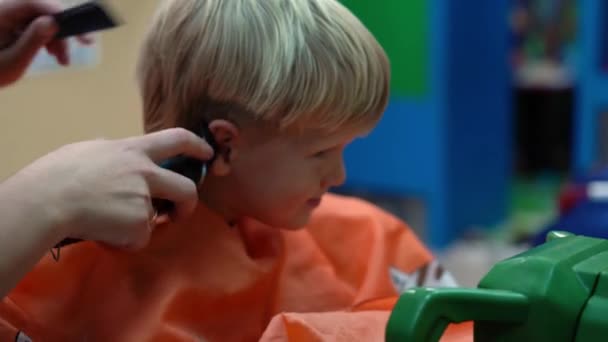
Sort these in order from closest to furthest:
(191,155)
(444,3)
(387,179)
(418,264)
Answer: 1. (191,155)
2. (418,264)
3. (444,3)
4. (387,179)

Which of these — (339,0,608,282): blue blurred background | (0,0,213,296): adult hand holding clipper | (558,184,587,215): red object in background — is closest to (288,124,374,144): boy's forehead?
(0,0,213,296): adult hand holding clipper

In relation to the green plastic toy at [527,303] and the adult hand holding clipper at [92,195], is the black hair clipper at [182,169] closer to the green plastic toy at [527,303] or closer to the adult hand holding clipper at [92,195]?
the adult hand holding clipper at [92,195]

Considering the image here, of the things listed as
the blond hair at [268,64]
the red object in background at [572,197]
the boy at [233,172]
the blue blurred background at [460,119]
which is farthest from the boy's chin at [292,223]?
the blue blurred background at [460,119]

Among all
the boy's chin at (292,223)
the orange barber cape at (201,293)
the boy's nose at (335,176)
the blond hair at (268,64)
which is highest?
the blond hair at (268,64)

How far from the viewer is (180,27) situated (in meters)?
0.82

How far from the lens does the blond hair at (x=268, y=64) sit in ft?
2.60

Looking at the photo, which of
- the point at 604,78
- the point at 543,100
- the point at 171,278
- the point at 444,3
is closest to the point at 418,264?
the point at 171,278

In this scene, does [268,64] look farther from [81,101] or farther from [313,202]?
[81,101]

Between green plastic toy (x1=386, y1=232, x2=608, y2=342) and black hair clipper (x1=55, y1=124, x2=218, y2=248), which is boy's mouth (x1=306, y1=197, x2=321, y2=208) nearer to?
black hair clipper (x1=55, y1=124, x2=218, y2=248)

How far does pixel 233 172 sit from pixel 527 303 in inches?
13.9

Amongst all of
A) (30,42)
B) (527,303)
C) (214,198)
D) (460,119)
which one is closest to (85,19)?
(30,42)

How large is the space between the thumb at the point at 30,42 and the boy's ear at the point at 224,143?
20 centimetres

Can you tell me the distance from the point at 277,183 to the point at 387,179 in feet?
5.39

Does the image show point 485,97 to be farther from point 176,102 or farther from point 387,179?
point 176,102
